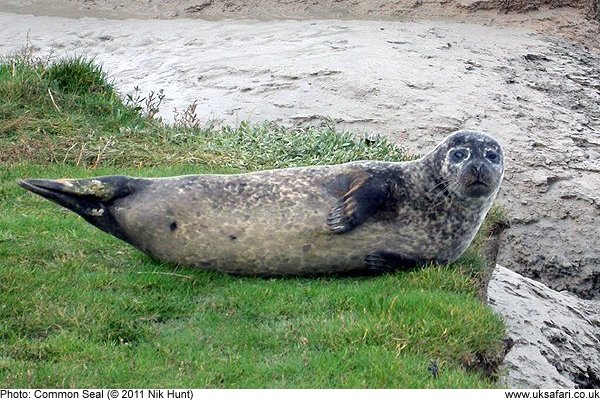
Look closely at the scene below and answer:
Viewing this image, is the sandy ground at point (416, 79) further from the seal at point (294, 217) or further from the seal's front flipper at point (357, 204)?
the seal's front flipper at point (357, 204)

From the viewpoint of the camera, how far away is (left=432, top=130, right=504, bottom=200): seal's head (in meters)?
6.68

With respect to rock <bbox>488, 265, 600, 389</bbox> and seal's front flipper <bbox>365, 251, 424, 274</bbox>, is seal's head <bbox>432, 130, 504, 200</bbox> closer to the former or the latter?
seal's front flipper <bbox>365, 251, 424, 274</bbox>

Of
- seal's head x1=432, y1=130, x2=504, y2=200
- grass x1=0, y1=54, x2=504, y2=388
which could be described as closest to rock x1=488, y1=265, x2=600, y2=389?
grass x1=0, y1=54, x2=504, y2=388

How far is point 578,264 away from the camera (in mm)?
9984

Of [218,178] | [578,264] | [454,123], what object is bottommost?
[578,264]

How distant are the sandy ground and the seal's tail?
4098 millimetres

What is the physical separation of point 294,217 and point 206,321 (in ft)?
3.50

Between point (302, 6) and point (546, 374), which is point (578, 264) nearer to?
point (546, 374)

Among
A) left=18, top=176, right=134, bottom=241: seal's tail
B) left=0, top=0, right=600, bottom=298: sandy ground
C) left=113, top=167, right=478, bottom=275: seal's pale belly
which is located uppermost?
left=18, top=176, right=134, bottom=241: seal's tail

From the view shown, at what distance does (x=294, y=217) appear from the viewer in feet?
21.9

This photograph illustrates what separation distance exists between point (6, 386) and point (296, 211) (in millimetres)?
2373

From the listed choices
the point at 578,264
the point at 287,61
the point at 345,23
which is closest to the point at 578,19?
the point at 345,23

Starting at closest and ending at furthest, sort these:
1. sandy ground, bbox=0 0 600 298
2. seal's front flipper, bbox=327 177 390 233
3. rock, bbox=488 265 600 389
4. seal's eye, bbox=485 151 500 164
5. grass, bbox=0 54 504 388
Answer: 1. grass, bbox=0 54 504 388
2. seal's front flipper, bbox=327 177 390 233
3. seal's eye, bbox=485 151 500 164
4. rock, bbox=488 265 600 389
5. sandy ground, bbox=0 0 600 298
